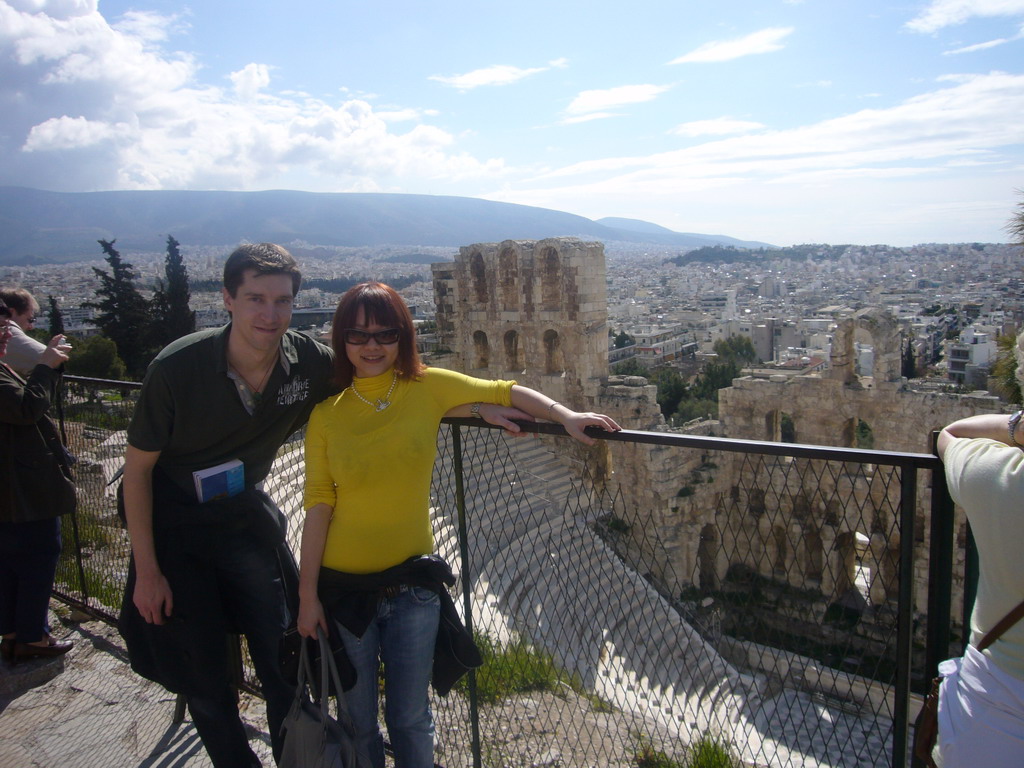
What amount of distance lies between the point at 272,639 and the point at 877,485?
36.0 ft

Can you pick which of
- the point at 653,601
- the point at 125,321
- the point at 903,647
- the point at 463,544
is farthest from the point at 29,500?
the point at 125,321

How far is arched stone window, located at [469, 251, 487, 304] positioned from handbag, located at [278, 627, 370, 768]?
1431 centimetres

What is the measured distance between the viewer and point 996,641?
6.20 ft

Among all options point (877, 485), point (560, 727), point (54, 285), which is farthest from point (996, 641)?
point (54, 285)

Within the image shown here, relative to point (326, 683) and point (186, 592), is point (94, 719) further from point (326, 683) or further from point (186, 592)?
point (326, 683)

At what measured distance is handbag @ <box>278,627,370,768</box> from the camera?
2.42 metres

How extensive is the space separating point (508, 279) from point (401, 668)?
13.7 metres

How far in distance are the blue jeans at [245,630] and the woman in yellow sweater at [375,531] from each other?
15.6 inches

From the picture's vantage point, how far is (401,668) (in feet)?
8.52

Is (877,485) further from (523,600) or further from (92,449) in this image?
(92,449)

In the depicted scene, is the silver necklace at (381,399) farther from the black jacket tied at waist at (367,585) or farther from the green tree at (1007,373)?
the green tree at (1007,373)

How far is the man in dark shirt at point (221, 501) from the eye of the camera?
8.63 ft

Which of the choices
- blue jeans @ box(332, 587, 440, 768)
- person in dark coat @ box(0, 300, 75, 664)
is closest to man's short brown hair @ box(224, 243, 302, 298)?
blue jeans @ box(332, 587, 440, 768)

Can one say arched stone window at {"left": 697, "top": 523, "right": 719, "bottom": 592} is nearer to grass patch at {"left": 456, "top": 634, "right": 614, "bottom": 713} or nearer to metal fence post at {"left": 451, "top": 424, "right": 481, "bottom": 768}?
grass patch at {"left": 456, "top": 634, "right": 614, "bottom": 713}
